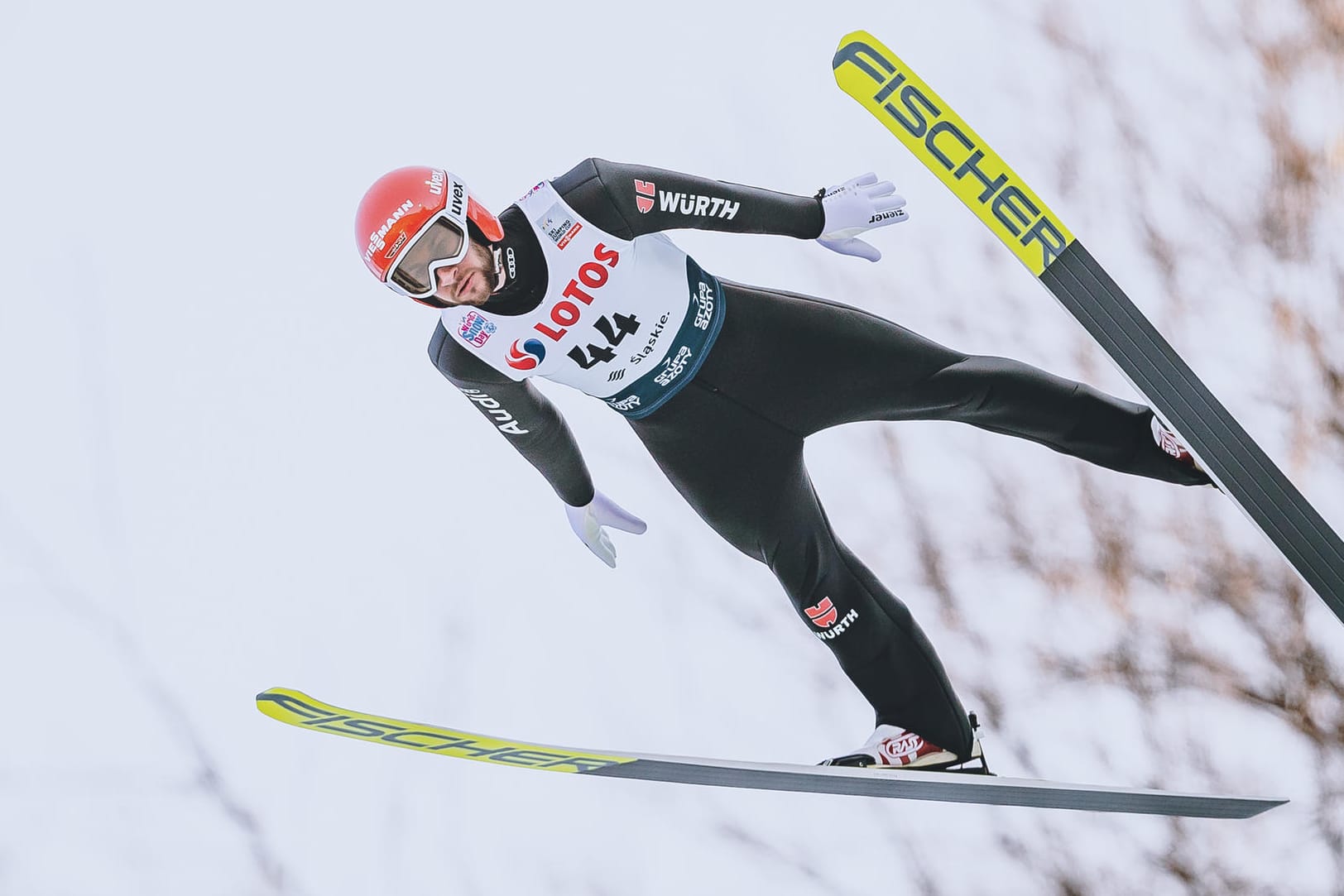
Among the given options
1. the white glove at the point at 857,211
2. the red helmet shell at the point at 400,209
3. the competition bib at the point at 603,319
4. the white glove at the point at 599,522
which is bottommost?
the white glove at the point at 599,522

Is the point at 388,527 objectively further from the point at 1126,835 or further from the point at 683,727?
the point at 1126,835

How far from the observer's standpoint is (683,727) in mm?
4340

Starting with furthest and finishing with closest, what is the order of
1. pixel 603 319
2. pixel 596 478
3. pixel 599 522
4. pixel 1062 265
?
1. pixel 596 478
2. pixel 599 522
3. pixel 603 319
4. pixel 1062 265

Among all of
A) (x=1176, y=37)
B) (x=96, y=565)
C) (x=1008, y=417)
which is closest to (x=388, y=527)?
(x=96, y=565)

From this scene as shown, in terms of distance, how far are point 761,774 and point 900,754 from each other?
1.13 ft

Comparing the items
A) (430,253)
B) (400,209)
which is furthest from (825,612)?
(400,209)

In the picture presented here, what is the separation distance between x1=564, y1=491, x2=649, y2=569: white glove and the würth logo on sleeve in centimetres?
60

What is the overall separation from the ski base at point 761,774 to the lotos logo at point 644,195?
134 centimetres

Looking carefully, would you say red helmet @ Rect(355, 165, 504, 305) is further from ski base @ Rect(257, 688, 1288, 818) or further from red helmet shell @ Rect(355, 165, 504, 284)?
ski base @ Rect(257, 688, 1288, 818)

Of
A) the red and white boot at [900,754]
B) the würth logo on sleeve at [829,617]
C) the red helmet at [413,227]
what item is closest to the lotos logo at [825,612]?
the würth logo on sleeve at [829,617]

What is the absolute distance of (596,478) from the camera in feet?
13.7

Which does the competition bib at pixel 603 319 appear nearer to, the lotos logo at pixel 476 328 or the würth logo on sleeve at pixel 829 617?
the lotos logo at pixel 476 328

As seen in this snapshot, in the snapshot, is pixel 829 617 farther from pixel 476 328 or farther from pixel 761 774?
pixel 476 328

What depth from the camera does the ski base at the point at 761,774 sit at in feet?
9.85
